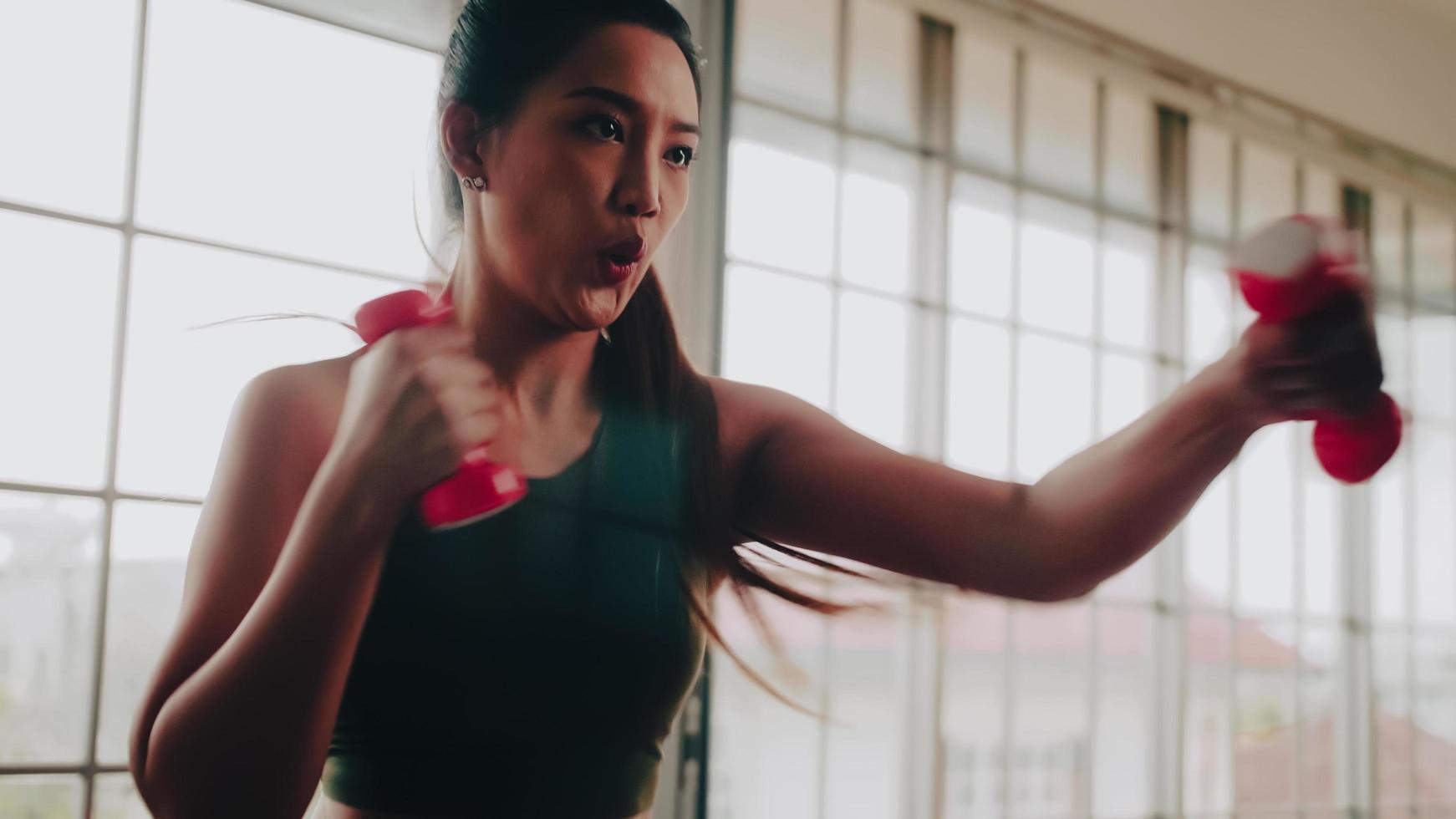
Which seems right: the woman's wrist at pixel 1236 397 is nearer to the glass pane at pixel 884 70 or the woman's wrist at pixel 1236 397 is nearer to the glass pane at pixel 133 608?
the glass pane at pixel 133 608

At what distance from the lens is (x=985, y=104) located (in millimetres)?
2334

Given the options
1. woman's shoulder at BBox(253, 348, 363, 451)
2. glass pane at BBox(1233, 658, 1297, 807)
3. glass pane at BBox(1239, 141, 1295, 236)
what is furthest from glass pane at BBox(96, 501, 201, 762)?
glass pane at BBox(1239, 141, 1295, 236)

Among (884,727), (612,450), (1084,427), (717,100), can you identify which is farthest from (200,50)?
(1084,427)

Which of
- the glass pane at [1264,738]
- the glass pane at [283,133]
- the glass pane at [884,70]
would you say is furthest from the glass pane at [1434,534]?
the glass pane at [283,133]

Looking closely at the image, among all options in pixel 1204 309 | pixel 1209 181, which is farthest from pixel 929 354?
pixel 1209 181

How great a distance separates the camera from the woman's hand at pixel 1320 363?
59 centimetres

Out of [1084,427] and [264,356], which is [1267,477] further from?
[264,356]

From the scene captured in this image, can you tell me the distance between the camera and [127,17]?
1258 millimetres

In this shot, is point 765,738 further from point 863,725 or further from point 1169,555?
point 1169,555

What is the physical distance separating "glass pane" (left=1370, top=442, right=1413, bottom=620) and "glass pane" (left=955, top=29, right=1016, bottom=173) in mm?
1587

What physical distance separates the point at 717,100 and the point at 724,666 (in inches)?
33.5

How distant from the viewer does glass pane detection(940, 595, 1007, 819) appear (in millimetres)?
2180

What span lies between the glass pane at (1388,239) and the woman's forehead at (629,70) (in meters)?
2.91

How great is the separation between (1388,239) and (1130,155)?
1081 millimetres
